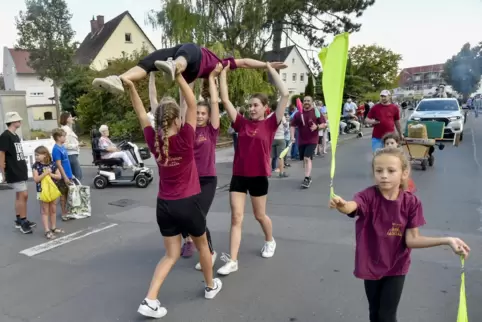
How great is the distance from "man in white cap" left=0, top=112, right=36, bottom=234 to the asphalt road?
1.19 ft

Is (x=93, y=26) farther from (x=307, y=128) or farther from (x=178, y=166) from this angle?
(x=178, y=166)


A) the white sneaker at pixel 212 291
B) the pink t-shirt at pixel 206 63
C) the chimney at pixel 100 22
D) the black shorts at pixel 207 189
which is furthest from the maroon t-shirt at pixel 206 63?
the chimney at pixel 100 22

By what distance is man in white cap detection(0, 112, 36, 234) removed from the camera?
5668 millimetres

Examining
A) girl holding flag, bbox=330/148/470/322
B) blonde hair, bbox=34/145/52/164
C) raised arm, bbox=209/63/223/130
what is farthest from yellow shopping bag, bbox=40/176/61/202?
girl holding flag, bbox=330/148/470/322

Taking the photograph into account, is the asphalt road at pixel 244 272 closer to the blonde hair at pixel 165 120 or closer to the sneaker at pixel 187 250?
the sneaker at pixel 187 250

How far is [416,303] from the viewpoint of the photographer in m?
3.37

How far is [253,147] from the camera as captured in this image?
13.4 ft

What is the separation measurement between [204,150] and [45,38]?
28.4 metres

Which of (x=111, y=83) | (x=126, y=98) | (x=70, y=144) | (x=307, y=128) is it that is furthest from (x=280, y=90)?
(x=126, y=98)

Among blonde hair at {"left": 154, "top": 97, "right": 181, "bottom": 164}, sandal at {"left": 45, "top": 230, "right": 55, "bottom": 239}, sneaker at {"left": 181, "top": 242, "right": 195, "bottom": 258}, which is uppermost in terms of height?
blonde hair at {"left": 154, "top": 97, "right": 181, "bottom": 164}

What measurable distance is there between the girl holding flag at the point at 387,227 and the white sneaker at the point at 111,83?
2.10 metres

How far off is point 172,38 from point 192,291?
53.9 ft

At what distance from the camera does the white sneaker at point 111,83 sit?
124 inches

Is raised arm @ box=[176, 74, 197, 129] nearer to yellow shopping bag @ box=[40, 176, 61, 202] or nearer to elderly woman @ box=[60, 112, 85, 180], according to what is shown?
yellow shopping bag @ box=[40, 176, 61, 202]
